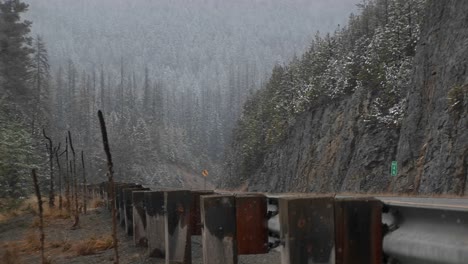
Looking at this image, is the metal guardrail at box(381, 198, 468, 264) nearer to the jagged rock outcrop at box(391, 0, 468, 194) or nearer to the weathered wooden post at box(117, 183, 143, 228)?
the weathered wooden post at box(117, 183, 143, 228)

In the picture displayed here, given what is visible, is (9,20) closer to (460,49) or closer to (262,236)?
(460,49)

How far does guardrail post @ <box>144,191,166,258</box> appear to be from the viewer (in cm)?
597

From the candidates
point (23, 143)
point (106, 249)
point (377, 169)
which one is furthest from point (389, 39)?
point (106, 249)

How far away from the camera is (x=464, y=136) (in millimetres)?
22609

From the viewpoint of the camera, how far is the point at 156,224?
598 centimetres

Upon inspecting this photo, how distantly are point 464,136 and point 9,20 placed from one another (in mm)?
46893

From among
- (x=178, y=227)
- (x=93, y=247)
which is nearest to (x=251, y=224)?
(x=178, y=227)

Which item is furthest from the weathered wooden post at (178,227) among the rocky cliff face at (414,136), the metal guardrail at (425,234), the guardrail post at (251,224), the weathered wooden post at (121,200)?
the rocky cliff face at (414,136)

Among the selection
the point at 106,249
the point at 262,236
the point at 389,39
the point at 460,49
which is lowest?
the point at 106,249

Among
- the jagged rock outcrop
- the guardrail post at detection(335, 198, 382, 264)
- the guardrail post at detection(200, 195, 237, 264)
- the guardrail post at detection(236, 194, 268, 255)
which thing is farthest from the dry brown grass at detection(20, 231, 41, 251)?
the jagged rock outcrop

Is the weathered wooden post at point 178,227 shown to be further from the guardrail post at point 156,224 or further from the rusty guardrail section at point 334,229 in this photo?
the rusty guardrail section at point 334,229

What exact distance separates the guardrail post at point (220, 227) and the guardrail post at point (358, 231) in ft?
3.75

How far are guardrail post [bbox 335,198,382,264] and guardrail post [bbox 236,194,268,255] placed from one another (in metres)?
1.02

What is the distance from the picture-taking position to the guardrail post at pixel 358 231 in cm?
290
